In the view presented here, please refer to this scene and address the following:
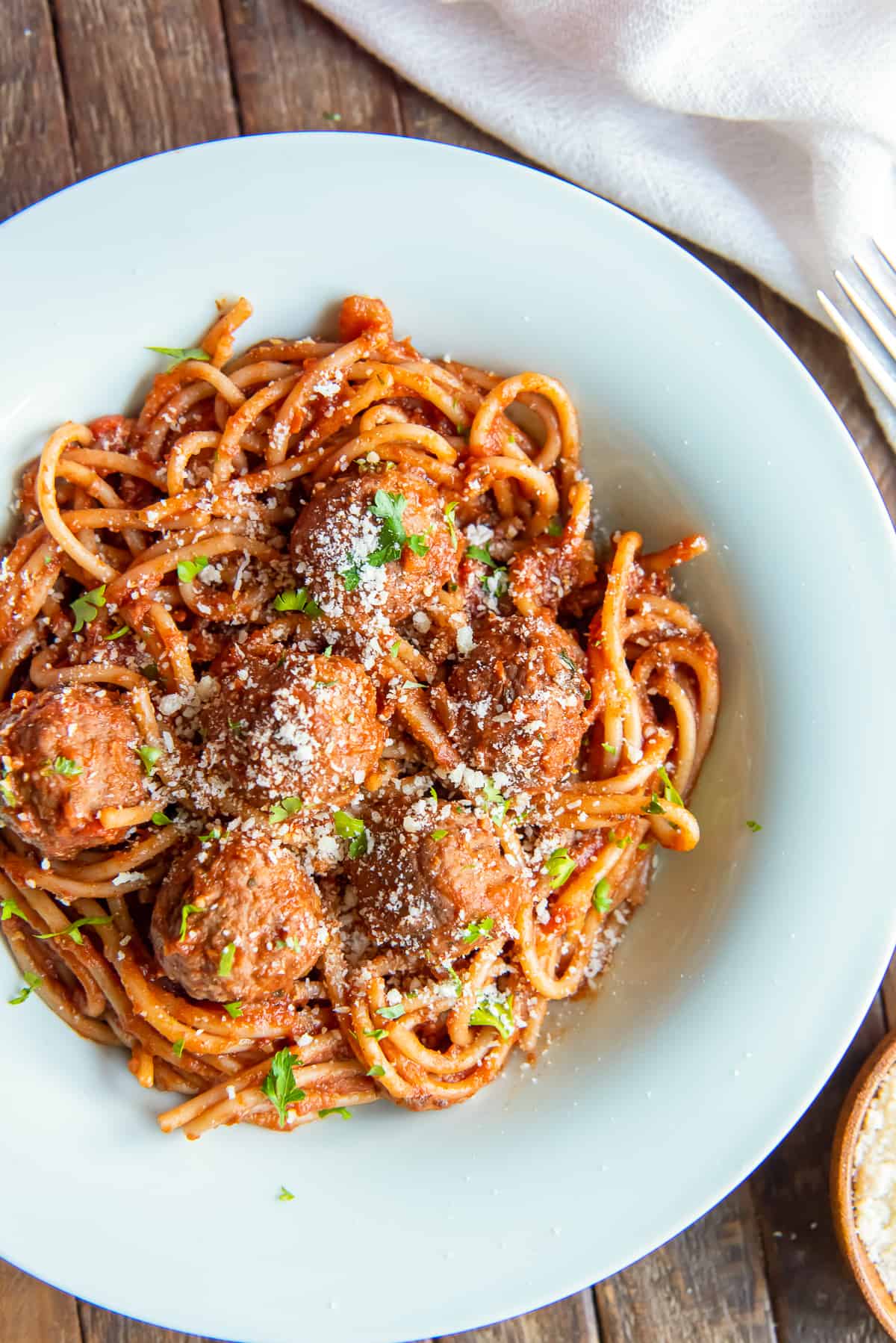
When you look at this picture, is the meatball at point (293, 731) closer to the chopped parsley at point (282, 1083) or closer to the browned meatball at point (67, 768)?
the browned meatball at point (67, 768)

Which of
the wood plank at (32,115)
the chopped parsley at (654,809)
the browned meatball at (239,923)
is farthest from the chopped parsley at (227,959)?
the wood plank at (32,115)

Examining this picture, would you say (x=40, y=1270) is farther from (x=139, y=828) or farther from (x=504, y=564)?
(x=504, y=564)

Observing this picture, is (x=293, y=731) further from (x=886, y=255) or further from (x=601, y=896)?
(x=886, y=255)

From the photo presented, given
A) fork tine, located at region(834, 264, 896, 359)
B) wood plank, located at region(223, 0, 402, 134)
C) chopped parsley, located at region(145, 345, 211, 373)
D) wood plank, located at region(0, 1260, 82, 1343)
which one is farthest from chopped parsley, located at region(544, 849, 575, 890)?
wood plank, located at region(223, 0, 402, 134)

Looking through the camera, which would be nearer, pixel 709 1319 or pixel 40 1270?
pixel 40 1270

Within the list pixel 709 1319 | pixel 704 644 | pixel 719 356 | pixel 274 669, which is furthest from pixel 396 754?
pixel 709 1319

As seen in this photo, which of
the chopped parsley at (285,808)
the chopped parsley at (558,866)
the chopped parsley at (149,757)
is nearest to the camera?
the chopped parsley at (285,808)
